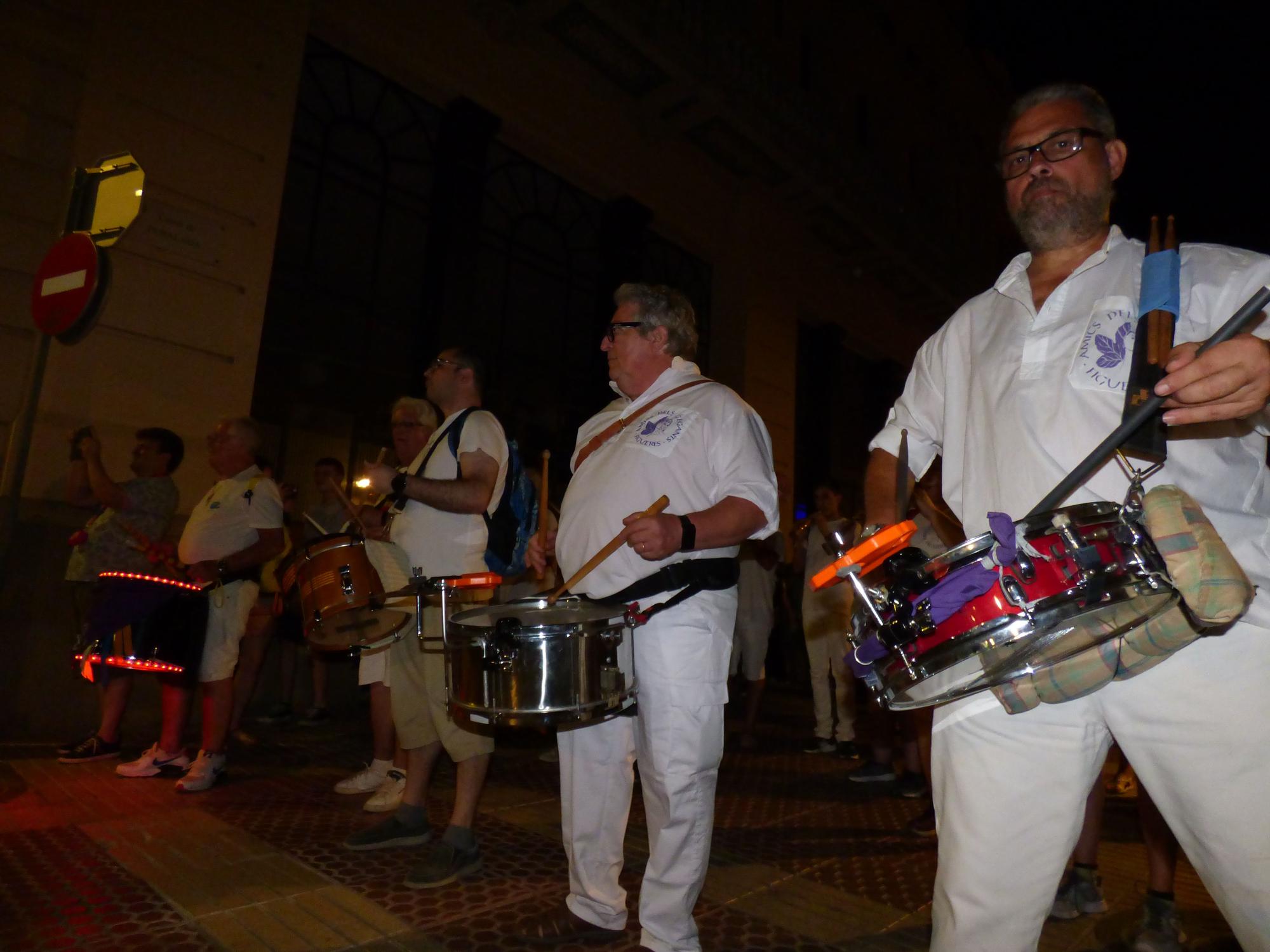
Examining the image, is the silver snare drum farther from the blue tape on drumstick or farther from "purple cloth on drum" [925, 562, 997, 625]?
the blue tape on drumstick

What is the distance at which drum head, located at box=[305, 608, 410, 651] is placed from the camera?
354 centimetres

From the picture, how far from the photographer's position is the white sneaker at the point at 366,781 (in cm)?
438

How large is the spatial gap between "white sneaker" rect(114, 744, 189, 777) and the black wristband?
3.89 meters

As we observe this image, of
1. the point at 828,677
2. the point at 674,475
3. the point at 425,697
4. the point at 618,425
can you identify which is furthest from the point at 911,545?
the point at 828,677

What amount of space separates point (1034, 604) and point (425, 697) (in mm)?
2960

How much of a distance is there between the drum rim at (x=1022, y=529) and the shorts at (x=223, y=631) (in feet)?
14.8

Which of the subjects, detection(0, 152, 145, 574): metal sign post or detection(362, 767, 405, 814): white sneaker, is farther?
detection(0, 152, 145, 574): metal sign post

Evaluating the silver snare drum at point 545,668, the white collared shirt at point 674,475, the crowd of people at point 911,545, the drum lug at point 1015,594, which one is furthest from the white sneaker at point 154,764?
the drum lug at point 1015,594

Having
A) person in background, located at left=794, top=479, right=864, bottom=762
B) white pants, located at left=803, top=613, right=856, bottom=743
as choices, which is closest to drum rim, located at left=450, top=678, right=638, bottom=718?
person in background, located at left=794, top=479, right=864, bottom=762

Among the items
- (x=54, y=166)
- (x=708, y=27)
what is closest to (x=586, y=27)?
(x=708, y=27)

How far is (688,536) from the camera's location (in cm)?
243

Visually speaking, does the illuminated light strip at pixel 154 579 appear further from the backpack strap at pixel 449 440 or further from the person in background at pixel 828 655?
the person in background at pixel 828 655

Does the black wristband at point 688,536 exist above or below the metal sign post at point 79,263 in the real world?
below

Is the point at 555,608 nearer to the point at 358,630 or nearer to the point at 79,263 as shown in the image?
the point at 358,630
